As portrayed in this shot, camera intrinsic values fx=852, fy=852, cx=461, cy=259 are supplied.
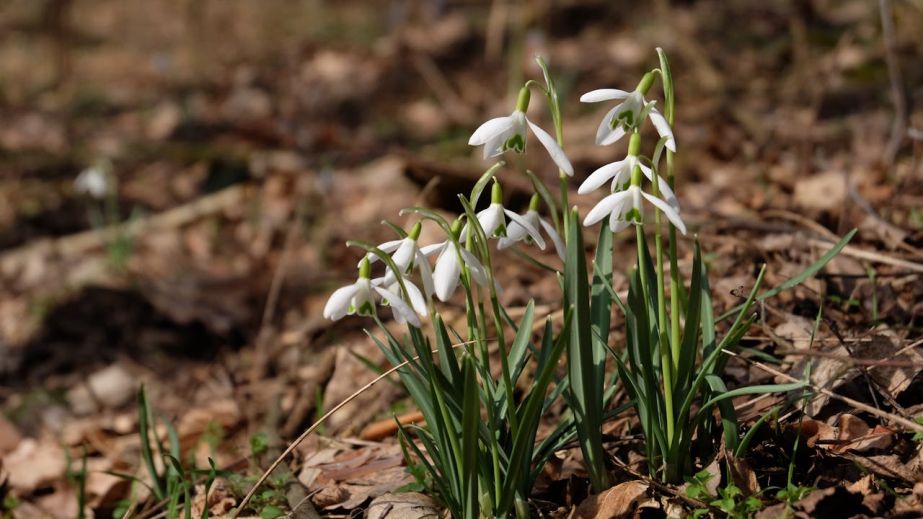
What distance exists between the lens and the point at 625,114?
1406 mm

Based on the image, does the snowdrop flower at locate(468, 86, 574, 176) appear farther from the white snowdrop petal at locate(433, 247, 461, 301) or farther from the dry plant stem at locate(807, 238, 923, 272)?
the dry plant stem at locate(807, 238, 923, 272)

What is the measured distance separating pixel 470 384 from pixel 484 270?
0.20 m

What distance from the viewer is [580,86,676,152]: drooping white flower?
135 centimetres

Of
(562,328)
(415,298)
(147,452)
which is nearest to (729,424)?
(562,328)

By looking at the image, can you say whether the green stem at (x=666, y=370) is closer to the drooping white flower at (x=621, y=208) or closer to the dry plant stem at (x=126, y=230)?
the drooping white flower at (x=621, y=208)

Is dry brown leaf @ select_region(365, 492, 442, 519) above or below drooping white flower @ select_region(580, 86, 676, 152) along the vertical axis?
below

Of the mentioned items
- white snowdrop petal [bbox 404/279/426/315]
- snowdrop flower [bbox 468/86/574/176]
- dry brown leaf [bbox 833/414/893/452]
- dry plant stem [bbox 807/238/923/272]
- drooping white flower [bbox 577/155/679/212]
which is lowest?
dry brown leaf [bbox 833/414/893/452]

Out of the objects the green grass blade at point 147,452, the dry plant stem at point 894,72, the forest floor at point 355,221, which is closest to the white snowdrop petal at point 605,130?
the forest floor at point 355,221

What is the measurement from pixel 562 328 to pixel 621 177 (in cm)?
27

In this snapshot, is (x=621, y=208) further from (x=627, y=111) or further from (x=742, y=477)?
(x=742, y=477)

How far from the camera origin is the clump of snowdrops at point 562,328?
137 cm

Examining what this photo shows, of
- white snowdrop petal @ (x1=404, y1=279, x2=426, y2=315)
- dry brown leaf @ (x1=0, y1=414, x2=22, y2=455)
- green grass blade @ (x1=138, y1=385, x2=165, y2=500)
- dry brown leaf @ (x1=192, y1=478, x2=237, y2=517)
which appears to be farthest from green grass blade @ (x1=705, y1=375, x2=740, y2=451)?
dry brown leaf @ (x1=0, y1=414, x2=22, y2=455)

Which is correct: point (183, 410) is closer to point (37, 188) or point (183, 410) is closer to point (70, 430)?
point (70, 430)

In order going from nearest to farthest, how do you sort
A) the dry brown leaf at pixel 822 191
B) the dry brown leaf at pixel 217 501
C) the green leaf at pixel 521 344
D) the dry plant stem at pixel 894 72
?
the green leaf at pixel 521 344 < the dry brown leaf at pixel 217 501 < the dry plant stem at pixel 894 72 < the dry brown leaf at pixel 822 191
